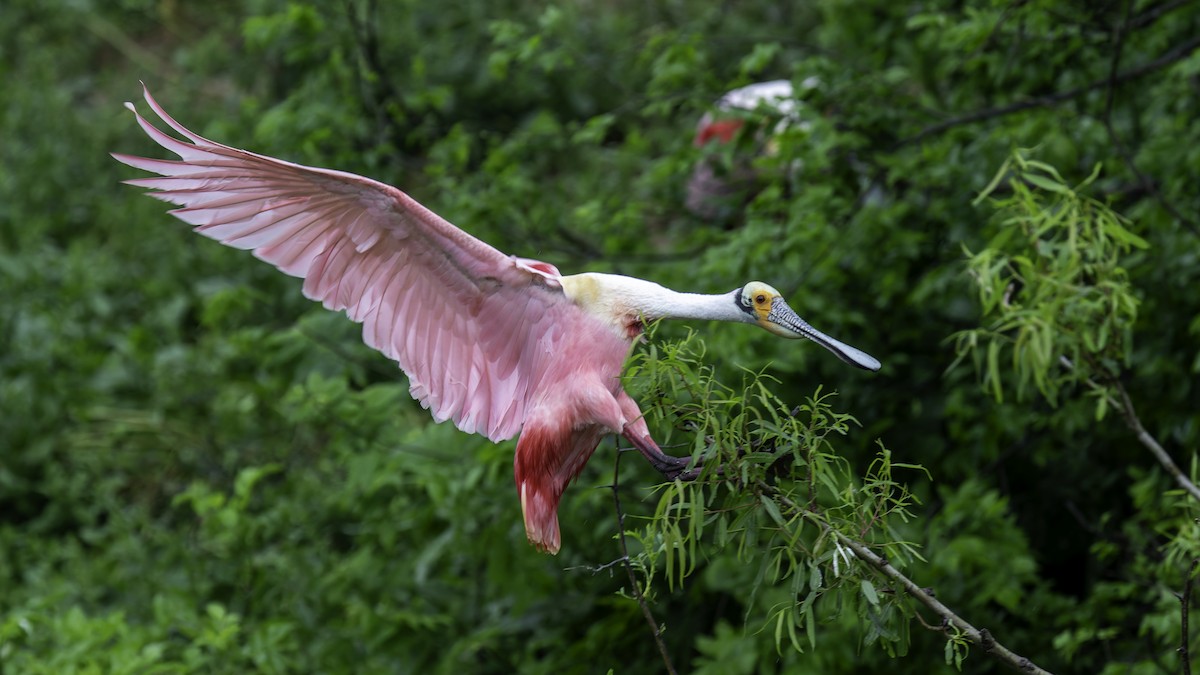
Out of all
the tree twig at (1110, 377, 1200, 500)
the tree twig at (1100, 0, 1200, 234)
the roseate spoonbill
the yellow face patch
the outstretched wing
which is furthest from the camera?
the roseate spoonbill

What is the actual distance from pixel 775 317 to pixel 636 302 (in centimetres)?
24

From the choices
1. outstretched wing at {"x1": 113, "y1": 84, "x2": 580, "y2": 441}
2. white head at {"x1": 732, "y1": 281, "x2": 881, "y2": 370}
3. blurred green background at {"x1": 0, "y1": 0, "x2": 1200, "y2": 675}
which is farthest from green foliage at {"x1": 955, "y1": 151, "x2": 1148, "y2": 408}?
outstretched wing at {"x1": 113, "y1": 84, "x2": 580, "y2": 441}

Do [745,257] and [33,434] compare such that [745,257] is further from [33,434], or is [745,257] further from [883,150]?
[33,434]

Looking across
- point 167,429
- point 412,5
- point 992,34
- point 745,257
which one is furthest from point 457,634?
Answer: point 412,5

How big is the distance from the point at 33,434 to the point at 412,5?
2.79 metres

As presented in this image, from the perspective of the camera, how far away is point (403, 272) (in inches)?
108

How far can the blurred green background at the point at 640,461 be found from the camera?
4363 millimetres

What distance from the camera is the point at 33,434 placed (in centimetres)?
647

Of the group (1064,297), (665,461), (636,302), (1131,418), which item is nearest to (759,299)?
(636,302)

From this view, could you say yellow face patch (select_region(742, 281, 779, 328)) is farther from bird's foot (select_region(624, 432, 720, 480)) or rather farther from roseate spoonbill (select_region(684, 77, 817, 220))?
roseate spoonbill (select_region(684, 77, 817, 220))

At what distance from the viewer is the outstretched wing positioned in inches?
103

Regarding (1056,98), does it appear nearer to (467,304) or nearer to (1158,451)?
(1158,451)

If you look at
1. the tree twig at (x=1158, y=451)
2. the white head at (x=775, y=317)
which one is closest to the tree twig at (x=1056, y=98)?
the tree twig at (x=1158, y=451)

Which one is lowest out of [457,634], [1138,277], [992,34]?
[457,634]
